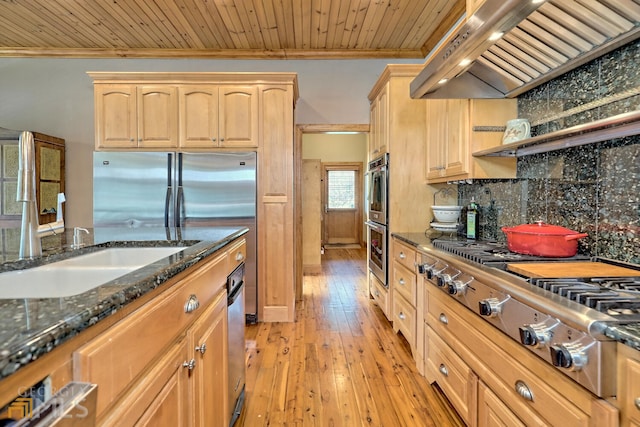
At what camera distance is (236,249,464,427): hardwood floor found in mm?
1816

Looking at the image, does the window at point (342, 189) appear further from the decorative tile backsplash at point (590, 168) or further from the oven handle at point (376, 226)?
the decorative tile backsplash at point (590, 168)

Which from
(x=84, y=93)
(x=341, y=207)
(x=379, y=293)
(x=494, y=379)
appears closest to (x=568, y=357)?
(x=494, y=379)

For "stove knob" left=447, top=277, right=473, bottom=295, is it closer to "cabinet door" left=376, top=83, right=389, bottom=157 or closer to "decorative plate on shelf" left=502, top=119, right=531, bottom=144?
"decorative plate on shelf" left=502, top=119, right=531, bottom=144

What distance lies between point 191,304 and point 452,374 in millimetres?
1370

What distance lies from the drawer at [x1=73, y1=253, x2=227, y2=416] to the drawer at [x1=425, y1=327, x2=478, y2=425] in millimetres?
1232

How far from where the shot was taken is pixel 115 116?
3.17 metres

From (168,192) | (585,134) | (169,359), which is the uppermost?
(585,134)

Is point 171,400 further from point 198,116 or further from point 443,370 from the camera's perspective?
point 198,116

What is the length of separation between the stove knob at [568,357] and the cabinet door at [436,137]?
1.81 meters

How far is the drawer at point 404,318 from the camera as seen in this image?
235 cm

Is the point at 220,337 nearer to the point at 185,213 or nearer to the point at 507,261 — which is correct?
the point at 507,261

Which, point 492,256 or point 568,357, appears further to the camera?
point 492,256

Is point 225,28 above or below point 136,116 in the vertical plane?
above

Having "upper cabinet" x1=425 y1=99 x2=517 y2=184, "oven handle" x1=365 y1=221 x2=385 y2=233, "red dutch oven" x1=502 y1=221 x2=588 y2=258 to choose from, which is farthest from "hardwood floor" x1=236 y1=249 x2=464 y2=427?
"upper cabinet" x1=425 y1=99 x2=517 y2=184
